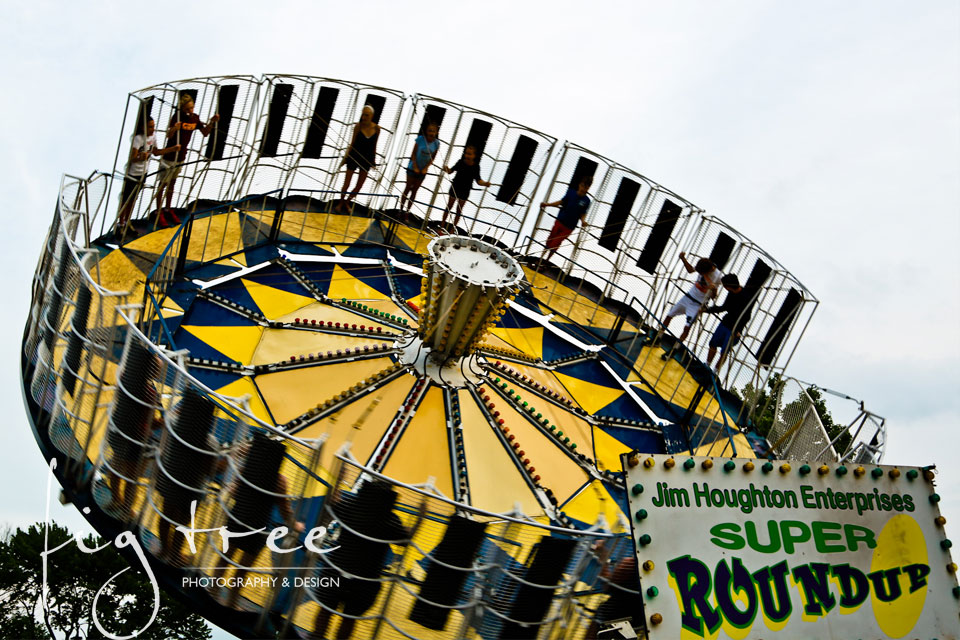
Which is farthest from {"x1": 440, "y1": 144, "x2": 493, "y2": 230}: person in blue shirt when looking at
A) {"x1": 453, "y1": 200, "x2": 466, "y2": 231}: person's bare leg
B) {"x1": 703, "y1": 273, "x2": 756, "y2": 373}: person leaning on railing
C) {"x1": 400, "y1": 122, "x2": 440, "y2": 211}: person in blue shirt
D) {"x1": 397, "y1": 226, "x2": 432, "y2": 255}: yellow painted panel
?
{"x1": 703, "y1": 273, "x2": 756, "y2": 373}: person leaning on railing

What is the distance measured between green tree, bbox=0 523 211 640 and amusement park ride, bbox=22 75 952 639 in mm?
9782

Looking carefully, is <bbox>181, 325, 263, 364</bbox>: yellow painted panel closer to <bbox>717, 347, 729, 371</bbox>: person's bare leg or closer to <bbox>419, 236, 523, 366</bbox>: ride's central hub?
<bbox>419, 236, 523, 366</bbox>: ride's central hub

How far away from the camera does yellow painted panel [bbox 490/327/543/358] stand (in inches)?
Result: 857

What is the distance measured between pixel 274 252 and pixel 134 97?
4.76 meters

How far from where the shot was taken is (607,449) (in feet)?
61.8

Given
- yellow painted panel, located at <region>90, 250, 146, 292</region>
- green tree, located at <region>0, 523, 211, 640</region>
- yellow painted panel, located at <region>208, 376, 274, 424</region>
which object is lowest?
green tree, located at <region>0, 523, 211, 640</region>

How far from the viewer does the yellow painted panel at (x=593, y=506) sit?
16531mm

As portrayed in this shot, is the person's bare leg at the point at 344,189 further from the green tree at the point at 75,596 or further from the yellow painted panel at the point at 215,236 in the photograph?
the green tree at the point at 75,596

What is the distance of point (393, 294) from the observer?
21.8 meters

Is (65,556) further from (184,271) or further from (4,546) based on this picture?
(184,271)

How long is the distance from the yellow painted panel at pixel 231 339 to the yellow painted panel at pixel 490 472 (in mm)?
4544

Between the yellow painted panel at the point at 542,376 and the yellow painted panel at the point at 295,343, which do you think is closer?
the yellow painted panel at the point at 295,343

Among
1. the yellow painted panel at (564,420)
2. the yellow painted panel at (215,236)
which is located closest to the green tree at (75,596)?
the yellow painted panel at (215,236)

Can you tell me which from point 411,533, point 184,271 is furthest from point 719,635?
point 184,271
